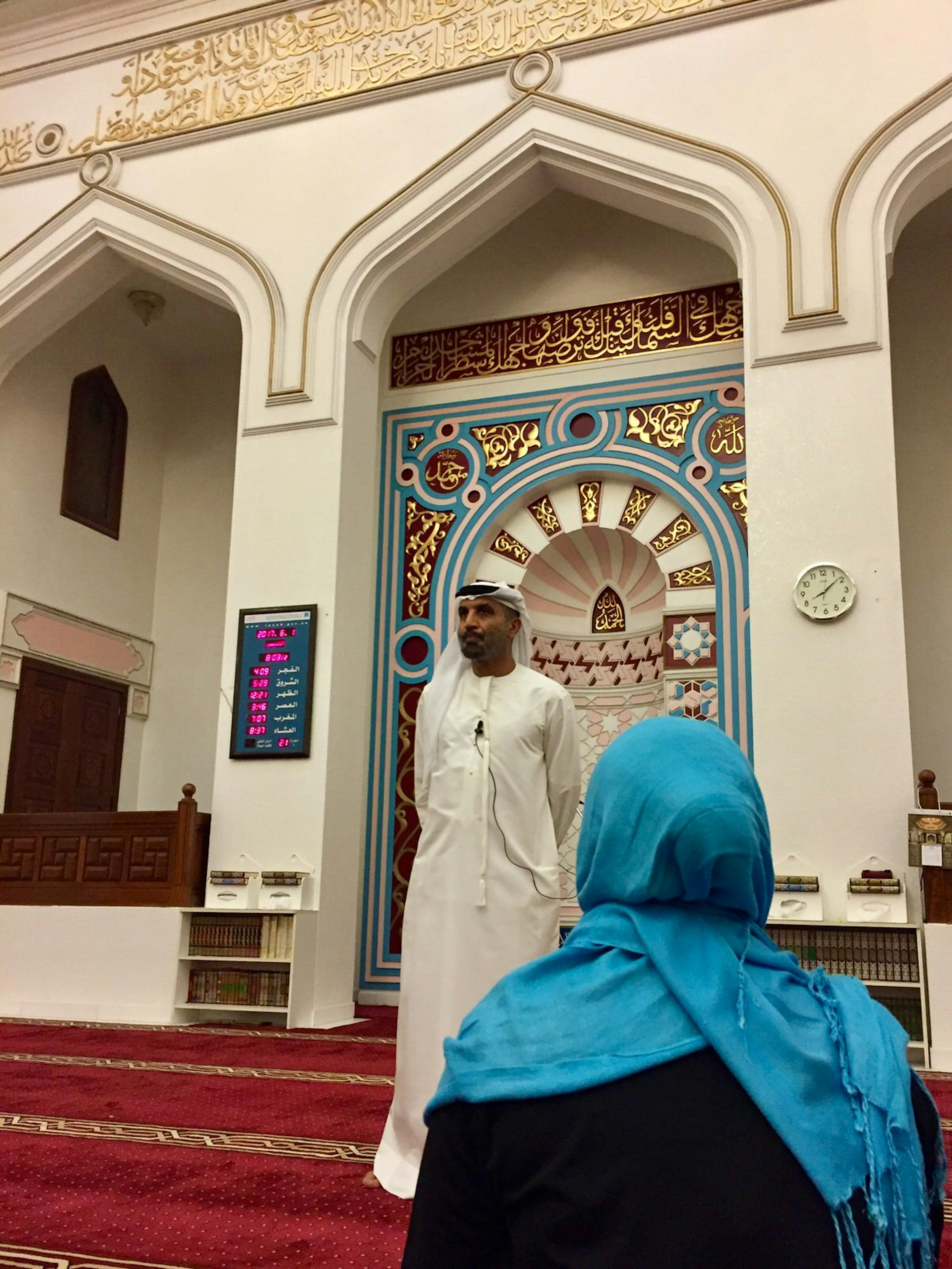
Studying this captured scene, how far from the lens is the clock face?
473 centimetres

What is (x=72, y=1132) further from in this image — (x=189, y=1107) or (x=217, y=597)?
(x=217, y=597)

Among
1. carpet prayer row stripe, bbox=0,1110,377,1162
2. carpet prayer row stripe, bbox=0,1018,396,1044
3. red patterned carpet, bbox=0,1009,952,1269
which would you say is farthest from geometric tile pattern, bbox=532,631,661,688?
carpet prayer row stripe, bbox=0,1110,377,1162

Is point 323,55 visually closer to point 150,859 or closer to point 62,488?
point 62,488

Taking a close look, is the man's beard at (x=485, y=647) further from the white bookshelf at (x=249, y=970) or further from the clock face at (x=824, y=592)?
the white bookshelf at (x=249, y=970)

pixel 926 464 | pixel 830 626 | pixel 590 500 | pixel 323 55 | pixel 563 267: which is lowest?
pixel 830 626

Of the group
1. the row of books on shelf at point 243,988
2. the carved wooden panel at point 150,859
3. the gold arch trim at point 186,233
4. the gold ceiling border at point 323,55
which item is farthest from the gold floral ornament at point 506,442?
the row of books on shelf at point 243,988

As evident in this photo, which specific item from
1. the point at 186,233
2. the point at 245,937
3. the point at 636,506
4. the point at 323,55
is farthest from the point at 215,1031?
the point at 323,55

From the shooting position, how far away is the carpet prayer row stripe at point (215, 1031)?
187 inches

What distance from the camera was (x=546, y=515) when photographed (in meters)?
6.29

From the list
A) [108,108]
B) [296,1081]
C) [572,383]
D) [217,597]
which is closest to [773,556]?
[572,383]

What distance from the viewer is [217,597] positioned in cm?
765

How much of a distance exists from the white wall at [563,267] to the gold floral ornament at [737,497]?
111 centimetres

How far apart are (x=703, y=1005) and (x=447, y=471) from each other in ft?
18.7

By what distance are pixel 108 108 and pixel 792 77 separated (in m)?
3.78
